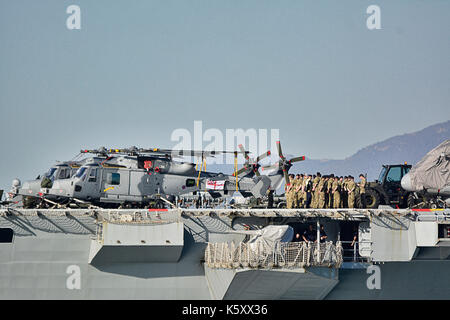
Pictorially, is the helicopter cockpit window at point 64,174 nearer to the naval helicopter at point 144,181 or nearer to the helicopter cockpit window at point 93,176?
the naval helicopter at point 144,181

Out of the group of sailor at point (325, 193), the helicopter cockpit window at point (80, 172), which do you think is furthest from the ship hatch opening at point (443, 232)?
the helicopter cockpit window at point (80, 172)

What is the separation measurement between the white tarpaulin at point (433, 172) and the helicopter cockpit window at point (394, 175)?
1.24 meters

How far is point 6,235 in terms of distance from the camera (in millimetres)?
25516

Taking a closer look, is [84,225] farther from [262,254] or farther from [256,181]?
[256,181]

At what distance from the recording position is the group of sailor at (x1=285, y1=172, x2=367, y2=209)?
85.7ft

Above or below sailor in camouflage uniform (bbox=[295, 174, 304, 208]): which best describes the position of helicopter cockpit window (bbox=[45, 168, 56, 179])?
above

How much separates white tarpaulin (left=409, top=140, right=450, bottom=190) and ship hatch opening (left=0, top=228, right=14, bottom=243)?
16972 millimetres

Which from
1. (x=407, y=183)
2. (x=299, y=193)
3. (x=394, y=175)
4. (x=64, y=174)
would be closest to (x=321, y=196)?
(x=299, y=193)

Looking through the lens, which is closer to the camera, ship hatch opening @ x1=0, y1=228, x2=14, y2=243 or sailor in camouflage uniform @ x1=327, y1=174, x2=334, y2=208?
ship hatch opening @ x1=0, y1=228, x2=14, y2=243

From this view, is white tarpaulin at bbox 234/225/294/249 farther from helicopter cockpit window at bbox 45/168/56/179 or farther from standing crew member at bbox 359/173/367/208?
helicopter cockpit window at bbox 45/168/56/179

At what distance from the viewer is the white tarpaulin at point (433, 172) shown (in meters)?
28.2

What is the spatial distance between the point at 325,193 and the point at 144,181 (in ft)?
27.4

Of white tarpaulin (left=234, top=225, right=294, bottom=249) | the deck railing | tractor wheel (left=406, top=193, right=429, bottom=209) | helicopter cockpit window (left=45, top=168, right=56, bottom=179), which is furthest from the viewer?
helicopter cockpit window (left=45, top=168, right=56, bottom=179)

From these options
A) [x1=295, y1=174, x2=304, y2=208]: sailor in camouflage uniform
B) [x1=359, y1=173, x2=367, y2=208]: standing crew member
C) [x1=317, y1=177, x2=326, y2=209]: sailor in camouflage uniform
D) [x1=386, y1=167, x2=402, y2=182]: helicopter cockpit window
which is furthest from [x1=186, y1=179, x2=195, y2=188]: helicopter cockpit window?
[x1=386, y1=167, x2=402, y2=182]: helicopter cockpit window
